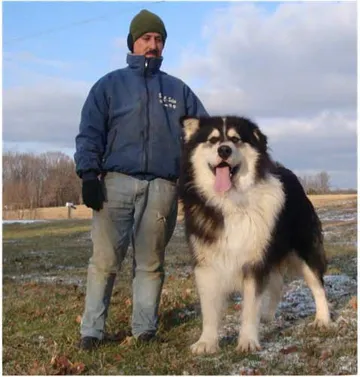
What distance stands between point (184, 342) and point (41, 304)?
2.57 m

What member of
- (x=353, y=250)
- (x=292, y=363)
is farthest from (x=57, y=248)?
(x=292, y=363)

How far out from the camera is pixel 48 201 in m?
38.4

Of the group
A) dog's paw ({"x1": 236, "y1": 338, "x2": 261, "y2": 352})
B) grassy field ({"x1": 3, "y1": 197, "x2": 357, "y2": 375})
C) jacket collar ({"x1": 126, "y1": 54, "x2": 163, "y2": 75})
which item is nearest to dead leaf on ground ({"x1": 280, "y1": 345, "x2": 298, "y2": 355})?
grassy field ({"x1": 3, "y1": 197, "x2": 357, "y2": 375})

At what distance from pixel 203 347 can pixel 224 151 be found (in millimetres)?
1658

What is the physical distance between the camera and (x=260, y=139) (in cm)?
521

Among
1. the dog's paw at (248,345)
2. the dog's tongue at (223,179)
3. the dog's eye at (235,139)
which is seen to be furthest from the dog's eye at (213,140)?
the dog's paw at (248,345)

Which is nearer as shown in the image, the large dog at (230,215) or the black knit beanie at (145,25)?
the large dog at (230,215)

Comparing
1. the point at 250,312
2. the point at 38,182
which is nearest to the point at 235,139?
the point at 250,312

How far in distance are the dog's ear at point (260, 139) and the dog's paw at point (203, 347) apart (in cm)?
174

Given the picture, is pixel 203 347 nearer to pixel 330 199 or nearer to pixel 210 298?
pixel 210 298

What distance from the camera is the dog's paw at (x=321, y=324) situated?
554cm

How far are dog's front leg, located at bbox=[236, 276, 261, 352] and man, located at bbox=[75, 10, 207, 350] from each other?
0.89m

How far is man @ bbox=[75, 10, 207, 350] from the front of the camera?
5.27 m

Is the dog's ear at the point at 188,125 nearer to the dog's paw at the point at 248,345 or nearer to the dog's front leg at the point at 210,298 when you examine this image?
the dog's front leg at the point at 210,298
